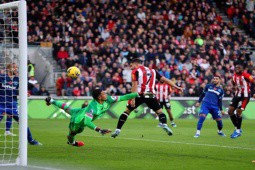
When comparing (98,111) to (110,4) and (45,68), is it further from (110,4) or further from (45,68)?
(110,4)

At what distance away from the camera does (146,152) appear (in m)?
15.8

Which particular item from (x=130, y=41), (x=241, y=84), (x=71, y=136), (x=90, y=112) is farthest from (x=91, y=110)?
(x=130, y=41)

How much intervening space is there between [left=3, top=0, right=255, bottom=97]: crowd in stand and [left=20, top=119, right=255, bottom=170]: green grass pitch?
13.3 m

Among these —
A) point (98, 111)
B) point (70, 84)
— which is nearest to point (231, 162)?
point (98, 111)

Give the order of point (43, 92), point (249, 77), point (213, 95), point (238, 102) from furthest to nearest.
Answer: point (43, 92) → point (238, 102) → point (249, 77) → point (213, 95)

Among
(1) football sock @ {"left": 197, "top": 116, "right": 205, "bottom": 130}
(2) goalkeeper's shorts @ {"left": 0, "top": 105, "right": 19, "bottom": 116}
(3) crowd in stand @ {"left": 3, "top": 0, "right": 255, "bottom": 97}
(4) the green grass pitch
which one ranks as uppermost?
(3) crowd in stand @ {"left": 3, "top": 0, "right": 255, "bottom": 97}

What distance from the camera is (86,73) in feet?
112

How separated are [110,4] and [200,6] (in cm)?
624

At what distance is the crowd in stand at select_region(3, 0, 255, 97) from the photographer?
35094mm

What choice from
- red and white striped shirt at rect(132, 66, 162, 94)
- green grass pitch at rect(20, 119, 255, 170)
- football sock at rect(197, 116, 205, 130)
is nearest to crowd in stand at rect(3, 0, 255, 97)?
football sock at rect(197, 116, 205, 130)

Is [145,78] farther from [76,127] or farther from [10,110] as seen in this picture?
[76,127]

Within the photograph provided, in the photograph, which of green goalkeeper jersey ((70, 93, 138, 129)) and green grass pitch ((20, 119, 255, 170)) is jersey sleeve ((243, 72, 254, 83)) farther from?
green goalkeeper jersey ((70, 93, 138, 129))

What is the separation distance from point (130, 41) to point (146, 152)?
21.7 meters

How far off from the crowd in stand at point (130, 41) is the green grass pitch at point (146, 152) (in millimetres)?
13262
